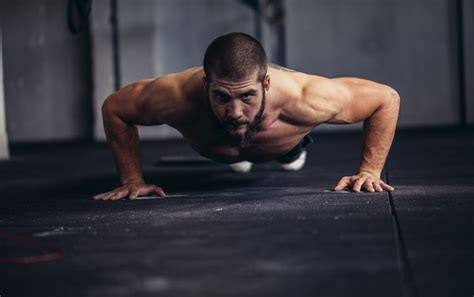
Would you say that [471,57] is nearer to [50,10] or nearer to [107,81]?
[107,81]

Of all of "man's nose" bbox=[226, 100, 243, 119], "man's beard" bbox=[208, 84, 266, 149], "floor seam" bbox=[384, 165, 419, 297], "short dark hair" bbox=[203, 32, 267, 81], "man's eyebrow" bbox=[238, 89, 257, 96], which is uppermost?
"short dark hair" bbox=[203, 32, 267, 81]

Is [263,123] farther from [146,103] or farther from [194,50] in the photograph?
[194,50]

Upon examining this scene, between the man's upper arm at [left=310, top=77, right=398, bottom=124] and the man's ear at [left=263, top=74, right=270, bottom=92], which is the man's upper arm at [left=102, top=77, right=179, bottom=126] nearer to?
the man's ear at [left=263, top=74, right=270, bottom=92]

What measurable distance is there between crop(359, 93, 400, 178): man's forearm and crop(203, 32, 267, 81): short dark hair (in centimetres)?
83

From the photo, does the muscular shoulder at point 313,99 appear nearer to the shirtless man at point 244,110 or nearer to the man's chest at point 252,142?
the shirtless man at point 244,110

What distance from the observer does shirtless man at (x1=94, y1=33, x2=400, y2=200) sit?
3.24m

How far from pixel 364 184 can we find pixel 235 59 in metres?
1.08

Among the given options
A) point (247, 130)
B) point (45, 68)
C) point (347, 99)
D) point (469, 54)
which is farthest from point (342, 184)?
point (45, 68)

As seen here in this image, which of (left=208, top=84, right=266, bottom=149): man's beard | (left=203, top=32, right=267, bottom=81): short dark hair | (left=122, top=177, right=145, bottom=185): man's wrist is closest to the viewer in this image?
(left=203, top=32, right=267, bottom=81): short dark hair

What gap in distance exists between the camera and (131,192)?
12.7 ft

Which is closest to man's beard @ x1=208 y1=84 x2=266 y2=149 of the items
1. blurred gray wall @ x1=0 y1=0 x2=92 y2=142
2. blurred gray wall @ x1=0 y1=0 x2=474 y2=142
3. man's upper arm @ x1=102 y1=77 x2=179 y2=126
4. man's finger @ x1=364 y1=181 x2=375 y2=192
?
man's upper arm @ x1=102 y1=77 x2=179 y2=126

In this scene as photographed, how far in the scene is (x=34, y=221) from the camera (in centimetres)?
322

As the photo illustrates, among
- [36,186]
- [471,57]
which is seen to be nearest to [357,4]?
[471,57]

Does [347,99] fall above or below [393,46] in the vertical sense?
above
